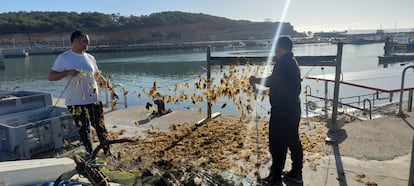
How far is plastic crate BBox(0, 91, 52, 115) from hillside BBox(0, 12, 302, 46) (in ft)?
339

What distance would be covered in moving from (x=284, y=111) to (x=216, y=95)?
2.16 meters

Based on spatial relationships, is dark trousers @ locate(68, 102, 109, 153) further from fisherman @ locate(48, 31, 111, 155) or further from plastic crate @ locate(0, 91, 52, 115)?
plastic crate @ locate(0, 91, 52, 115)

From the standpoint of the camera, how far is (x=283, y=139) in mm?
3586

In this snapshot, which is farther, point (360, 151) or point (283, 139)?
point (360, 151)

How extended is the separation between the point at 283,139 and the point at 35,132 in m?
3.19

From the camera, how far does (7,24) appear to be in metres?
97.8

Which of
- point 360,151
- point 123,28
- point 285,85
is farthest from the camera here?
point 123,28

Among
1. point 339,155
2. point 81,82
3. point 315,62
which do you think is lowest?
point 339,155

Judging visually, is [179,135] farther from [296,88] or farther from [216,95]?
[296,88]

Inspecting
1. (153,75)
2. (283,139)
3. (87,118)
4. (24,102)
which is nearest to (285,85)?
(283,139)

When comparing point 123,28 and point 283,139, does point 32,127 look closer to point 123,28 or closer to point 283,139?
point 283,139

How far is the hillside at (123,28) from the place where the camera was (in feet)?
332

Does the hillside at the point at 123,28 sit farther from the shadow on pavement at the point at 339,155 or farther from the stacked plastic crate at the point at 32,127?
the shadow on pavement at the point at 339,155

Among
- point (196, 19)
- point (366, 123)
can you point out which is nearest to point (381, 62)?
point (366, 123)
